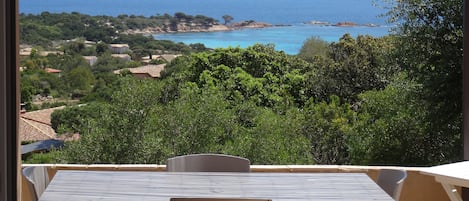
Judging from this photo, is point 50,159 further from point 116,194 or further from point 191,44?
point 116,194

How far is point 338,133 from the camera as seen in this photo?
18.4 ft

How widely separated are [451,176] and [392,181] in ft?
2.31

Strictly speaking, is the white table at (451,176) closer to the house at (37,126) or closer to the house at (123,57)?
the house at (123,57)

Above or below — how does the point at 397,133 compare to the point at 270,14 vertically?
below

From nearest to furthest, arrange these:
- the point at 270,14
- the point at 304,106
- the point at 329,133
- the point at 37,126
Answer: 1. the point at 37,126
2. the point at 329,133
3. the point at 304,106
4. the point at 270,14

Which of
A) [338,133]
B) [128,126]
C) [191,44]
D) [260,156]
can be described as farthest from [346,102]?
[128,126]

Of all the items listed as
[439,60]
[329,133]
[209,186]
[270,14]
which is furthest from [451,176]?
[270,14]

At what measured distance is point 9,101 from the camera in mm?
4113

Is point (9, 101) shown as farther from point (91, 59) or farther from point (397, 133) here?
point (397, 133)

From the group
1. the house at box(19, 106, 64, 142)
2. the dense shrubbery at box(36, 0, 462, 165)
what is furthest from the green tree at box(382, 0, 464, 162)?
the house at box(19, 106, 64, 142)

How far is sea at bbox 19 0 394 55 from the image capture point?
18.9 feet

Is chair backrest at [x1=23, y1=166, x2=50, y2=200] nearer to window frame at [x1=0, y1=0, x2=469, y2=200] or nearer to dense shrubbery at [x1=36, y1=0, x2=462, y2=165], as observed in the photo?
window frame at [x1=0, y1=0, x2=469, y2=200]

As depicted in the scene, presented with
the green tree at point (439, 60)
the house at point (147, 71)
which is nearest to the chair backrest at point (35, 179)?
the house at point (147, 71)

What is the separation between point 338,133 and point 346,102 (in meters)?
0.30
